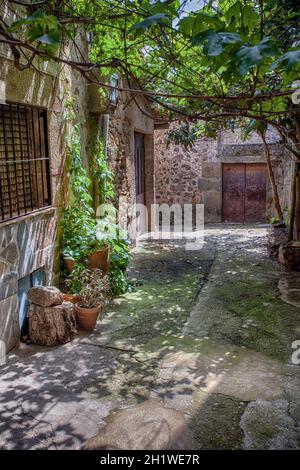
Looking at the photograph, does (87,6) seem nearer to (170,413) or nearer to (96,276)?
(96,276)

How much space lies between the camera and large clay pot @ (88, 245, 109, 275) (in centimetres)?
515

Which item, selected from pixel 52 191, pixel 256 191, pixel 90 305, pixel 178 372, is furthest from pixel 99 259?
pixel 256 191

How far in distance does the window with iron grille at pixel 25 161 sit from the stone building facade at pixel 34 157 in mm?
11

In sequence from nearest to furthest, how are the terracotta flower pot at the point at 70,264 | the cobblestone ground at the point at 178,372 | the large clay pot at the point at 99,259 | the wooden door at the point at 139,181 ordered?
the cobblestone ground at the point at 178,372 < the terracotta flower pot at the point at 70,264 < the large clay pot at the point at 99,259 < the wooden door at the point at 139,181

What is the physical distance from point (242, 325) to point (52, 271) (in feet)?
7.52

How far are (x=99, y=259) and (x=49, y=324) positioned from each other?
1274 mm

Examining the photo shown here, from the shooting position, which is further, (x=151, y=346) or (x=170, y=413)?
(x=151, y=346)

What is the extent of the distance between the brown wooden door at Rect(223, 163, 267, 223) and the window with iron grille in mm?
8681

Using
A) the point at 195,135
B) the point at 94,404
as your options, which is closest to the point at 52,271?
the point at 94,404

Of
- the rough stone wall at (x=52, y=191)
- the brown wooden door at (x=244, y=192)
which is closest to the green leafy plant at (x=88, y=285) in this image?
the rough stone wall at (x=52, y=191)

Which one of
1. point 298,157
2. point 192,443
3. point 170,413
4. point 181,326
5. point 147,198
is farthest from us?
point 147,198

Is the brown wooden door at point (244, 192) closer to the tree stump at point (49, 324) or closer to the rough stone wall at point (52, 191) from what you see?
the rough stone wall at point (52, 191)

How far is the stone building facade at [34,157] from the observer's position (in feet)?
12.7

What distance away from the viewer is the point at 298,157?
23.3 ft
